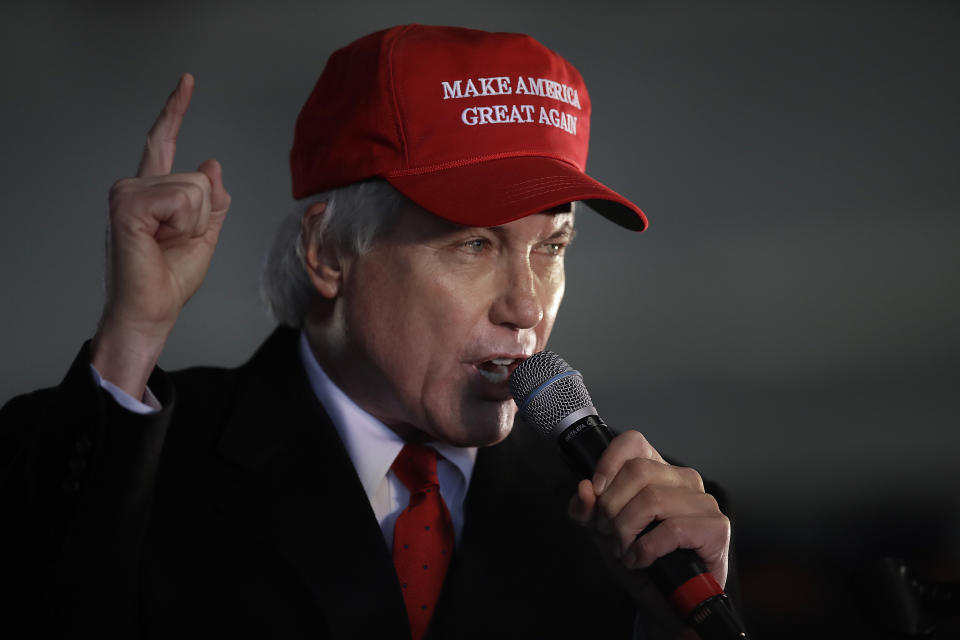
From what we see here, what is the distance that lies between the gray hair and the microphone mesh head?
1.27 ft

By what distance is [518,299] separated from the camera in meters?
1.31

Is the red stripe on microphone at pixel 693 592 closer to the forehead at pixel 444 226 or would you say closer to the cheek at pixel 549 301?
the cheek at pixel 549 301

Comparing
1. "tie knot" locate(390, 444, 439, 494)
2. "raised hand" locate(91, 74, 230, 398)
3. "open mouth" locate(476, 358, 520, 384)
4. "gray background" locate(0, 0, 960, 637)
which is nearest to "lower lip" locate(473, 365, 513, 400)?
"open mouth" locate(476, 358, 520, 384)

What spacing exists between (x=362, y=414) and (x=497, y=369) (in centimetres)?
29

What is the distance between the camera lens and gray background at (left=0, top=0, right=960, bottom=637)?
257cm

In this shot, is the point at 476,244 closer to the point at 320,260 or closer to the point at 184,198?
the point at 320,260

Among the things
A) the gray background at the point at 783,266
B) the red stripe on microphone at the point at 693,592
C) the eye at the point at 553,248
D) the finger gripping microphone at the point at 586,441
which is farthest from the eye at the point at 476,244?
the gray background at the point at 783,266

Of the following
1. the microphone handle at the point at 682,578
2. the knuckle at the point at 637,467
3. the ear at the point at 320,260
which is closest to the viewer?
the microphone handle at the point at 682,578

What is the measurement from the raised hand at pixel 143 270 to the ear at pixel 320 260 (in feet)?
1.11

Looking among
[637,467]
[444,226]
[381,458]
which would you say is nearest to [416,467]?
[381,458]

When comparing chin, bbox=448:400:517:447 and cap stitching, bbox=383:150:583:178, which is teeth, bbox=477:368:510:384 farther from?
cap stitching, bbox=383:150:583:178

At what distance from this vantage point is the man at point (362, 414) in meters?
1.08

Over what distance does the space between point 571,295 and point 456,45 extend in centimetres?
127

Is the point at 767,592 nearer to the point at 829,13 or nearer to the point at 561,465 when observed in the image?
the point at 561,465
